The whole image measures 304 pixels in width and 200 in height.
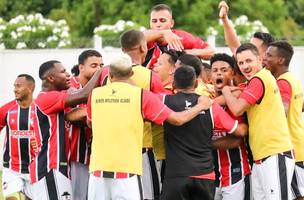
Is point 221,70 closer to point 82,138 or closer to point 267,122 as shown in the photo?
point 267,122

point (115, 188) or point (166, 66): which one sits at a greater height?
point (166, 66)

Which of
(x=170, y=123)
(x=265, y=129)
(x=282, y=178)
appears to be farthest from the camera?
(x=282, y=178)

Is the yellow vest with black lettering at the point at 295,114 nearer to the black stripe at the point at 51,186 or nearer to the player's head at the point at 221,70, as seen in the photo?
the player's head at the point at 221,70

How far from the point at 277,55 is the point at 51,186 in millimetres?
2960

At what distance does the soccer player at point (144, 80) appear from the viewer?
10914 millimetres

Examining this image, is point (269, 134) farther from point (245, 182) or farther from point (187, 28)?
point (187, 28)

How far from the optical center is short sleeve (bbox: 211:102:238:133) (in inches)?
420

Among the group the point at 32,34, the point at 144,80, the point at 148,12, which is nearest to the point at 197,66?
the point at 144,80

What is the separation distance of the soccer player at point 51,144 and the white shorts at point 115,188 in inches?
37.9

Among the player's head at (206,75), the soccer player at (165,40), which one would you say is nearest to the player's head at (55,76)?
the soccer player at (165,40)

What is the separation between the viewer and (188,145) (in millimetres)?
10562

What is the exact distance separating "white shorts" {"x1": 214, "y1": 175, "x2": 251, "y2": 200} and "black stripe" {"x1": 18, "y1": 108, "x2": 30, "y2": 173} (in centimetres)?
311

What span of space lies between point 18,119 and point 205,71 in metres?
2.65

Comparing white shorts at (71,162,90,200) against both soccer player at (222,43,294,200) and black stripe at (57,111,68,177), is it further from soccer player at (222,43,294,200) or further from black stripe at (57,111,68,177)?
soccer player at (222,43,294,200)
